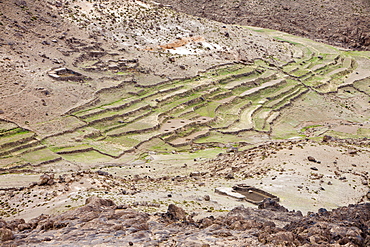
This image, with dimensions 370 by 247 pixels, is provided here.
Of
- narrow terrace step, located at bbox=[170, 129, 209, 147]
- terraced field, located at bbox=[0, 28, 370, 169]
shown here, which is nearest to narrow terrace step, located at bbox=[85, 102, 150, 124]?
terraced field, located at bbox=[0, 28, 370, 169]

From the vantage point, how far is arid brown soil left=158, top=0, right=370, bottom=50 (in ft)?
321

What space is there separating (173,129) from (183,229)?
32421 millimetres

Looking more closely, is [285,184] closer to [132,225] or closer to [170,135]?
[132,225]

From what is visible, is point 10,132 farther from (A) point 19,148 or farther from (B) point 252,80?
(B) point 252,80

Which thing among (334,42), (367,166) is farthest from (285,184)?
(334,42)

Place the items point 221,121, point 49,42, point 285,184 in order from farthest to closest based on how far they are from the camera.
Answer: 1. point 49,42
2. point 221,121
3. point 285,184

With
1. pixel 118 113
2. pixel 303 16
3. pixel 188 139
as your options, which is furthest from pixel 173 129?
pixel 303 16

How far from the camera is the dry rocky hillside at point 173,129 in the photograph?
21.9 meters

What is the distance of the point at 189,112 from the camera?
59.3 metres

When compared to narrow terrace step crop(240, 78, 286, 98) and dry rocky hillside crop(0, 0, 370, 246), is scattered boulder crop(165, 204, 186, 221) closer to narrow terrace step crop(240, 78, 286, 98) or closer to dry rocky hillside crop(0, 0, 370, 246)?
dry rocky hillside crop(0, 0, 370, 246)

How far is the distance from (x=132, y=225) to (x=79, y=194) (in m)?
9.06

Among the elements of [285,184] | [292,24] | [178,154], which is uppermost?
[292,24]

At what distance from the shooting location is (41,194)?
30844mm

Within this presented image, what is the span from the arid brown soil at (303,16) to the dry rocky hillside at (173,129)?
30.6 inches
